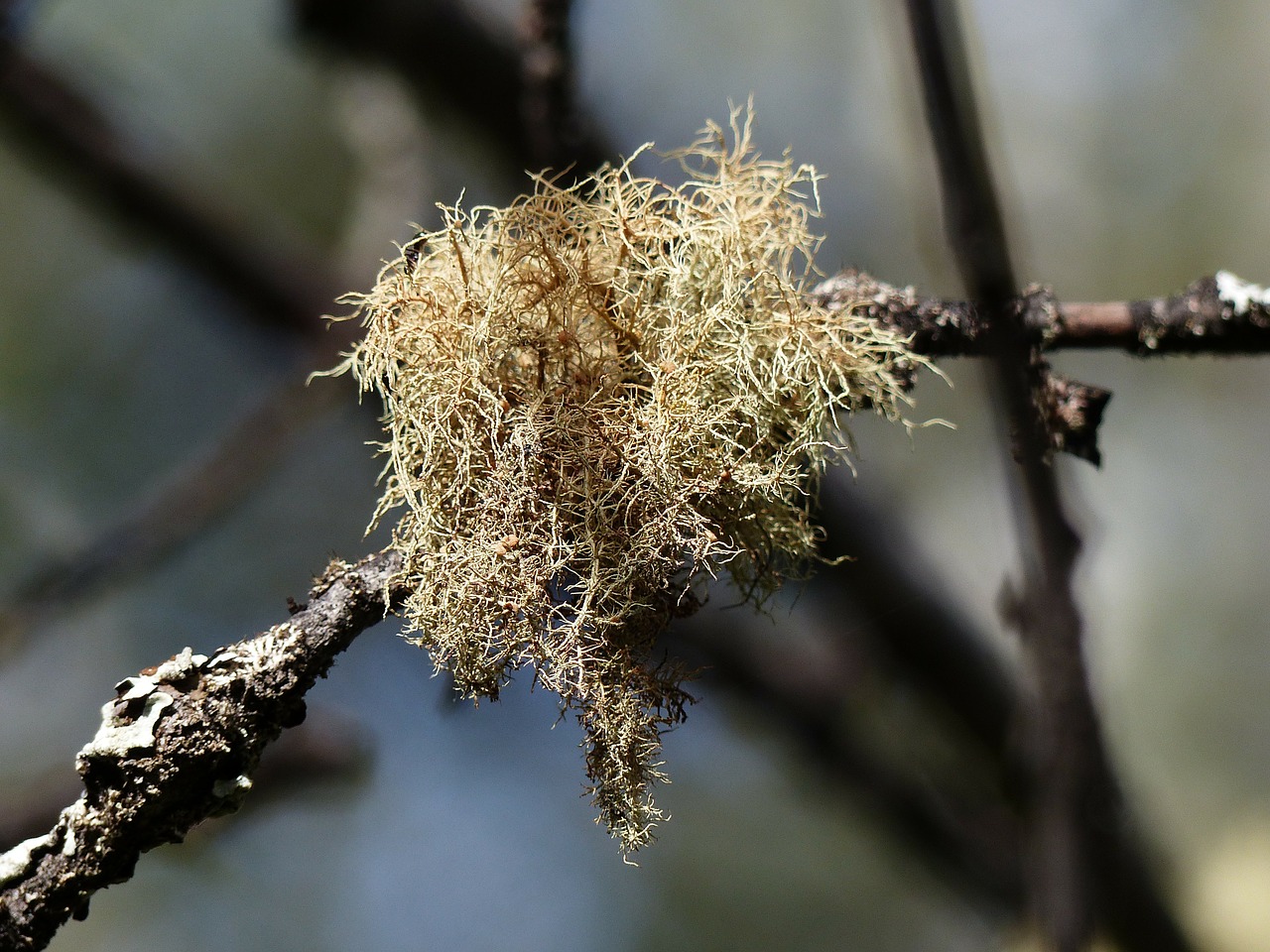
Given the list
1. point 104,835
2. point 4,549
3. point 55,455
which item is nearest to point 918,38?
Answer: point 104,835

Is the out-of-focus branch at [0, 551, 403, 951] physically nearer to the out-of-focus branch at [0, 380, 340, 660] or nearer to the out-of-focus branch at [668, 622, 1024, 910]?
the out-of-focus branch at [668, 622, 1024, 910]

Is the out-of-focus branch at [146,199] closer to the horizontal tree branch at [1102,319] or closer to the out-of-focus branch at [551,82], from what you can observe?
the out-of-focus branch at [551,82]

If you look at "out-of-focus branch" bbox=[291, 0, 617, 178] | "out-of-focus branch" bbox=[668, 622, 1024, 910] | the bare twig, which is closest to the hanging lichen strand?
the bare twig

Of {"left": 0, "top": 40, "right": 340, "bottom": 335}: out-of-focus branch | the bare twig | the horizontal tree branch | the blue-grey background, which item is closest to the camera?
the bare twig

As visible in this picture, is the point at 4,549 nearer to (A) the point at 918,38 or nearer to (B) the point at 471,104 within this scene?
(B) the point at 471,104

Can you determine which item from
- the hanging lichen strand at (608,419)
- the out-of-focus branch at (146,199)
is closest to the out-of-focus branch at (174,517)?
the out-of-focus branch at (146,199)

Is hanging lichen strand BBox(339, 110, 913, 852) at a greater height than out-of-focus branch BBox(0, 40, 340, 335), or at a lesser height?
lesser
